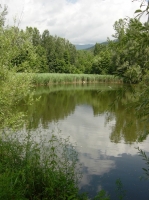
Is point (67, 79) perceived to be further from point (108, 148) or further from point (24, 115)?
point (24, 115)

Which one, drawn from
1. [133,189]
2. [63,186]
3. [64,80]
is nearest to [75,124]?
[133,189]

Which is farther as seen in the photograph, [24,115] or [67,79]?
[67,79]

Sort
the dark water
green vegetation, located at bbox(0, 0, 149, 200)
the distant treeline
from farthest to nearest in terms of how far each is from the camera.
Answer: the dark water < green vegetation, located at bbox(0, 0, 149, 200) < the distant treeline

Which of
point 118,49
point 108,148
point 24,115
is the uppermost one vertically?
point 118,49

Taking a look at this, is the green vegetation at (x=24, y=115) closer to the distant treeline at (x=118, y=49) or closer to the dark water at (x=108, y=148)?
the distant treeline at (x=118, y=49)

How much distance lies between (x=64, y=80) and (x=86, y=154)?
41.1 m

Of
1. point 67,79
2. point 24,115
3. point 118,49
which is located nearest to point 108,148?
point 24,115

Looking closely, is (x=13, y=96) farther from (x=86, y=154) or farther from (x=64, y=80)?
(x=64, y=80)

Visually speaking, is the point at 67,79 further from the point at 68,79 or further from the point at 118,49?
the point at 118,49

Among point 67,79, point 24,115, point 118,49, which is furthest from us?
point 67,79

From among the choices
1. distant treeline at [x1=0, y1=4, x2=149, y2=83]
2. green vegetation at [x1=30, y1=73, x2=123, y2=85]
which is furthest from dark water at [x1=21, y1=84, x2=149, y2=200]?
green vegetation at [x1=30, y1=73, x2=123, y2=85]

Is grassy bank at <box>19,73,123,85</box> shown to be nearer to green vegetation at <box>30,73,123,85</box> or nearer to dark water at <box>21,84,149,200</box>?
green vegetation at <box>30,73,123,85</box>

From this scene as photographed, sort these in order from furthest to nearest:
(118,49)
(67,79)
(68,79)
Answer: (68,79), (67,79), (118,49)

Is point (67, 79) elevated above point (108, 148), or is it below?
above
